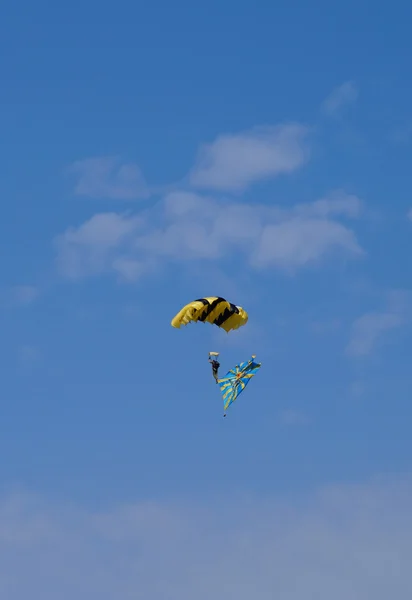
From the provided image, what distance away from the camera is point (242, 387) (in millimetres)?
90000

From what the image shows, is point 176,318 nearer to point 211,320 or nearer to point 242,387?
point 211,320

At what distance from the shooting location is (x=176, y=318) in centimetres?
8281

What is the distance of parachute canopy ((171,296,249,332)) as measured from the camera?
82.7 meters

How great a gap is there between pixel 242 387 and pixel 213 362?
601cm

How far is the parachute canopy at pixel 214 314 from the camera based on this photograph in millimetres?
82669

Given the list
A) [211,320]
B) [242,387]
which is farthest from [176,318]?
[242,387]

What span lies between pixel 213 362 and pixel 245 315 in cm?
465

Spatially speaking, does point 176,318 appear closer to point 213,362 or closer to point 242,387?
point 213,362

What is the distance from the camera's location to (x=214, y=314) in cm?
8481

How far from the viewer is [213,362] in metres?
84.9

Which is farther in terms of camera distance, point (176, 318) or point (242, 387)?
point (242, 387)

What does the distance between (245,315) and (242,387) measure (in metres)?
6.33

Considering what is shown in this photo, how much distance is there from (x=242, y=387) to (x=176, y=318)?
1024cm
